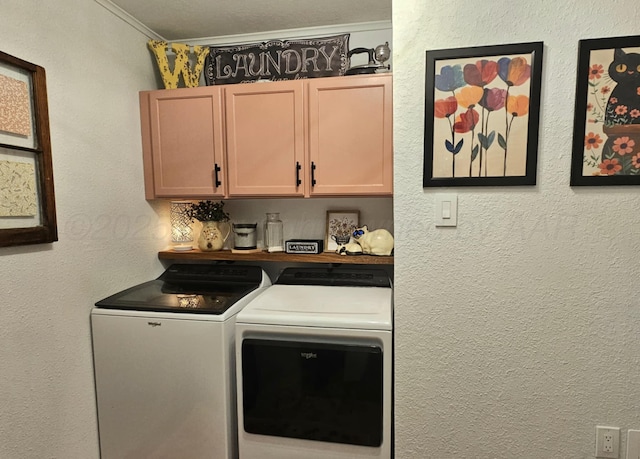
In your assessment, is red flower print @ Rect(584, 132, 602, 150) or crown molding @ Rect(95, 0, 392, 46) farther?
crown molding @ Rect(95, 0, 392, 46)

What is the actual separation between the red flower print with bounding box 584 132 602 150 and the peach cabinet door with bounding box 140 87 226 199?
168cm

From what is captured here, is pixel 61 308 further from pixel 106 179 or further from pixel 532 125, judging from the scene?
pixel 532 125

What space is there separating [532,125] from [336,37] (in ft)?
4.10

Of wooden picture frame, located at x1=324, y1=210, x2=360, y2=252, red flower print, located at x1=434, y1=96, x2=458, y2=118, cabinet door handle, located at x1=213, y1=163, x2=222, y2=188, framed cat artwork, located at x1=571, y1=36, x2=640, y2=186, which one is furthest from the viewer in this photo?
wooden picture frame, located at x1=324, y1=210, x2=360, y2=252

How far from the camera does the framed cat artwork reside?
46.7 inches

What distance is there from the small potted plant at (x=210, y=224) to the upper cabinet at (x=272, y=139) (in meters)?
0.21

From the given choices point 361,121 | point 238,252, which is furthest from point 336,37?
point 238,252

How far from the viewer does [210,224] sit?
7.07 feet

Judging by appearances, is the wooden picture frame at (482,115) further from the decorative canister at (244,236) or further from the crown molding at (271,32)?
the decorative canister at (244,236)

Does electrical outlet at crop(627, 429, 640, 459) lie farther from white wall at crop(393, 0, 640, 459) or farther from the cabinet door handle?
the cabinet door handle

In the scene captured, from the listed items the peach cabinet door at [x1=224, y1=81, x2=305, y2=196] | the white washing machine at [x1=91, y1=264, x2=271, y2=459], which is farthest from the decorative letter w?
the white washing machine at [x1=91, y1=264, x2=271, y2=459]

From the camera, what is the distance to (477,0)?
4.07 ft

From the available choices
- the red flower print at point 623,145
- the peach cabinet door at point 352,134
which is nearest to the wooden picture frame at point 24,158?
the peach cabinet door at point 352,134

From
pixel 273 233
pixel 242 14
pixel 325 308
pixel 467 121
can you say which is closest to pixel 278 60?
pixel 242 14
